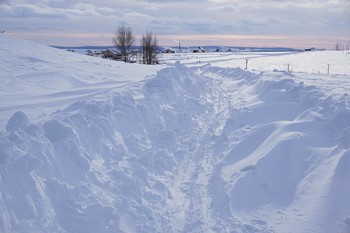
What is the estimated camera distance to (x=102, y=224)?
5.07m

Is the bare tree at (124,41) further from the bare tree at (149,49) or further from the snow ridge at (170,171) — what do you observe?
the snow ridge at (170,171)

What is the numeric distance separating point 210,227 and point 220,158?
8.95 feet

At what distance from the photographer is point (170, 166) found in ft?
23.9

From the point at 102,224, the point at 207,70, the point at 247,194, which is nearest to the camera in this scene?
the point at 102,224

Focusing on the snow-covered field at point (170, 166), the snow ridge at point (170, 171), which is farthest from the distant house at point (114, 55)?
A: the snow ridge at point (170, 171)

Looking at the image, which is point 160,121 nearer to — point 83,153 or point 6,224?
point 83,153

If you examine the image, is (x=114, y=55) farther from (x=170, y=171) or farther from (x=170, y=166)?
(x=170, y=171)

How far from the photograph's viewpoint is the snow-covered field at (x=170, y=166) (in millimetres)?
5164

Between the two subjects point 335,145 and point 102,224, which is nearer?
point 102,224

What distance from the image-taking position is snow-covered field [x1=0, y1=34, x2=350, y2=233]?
16.9 ft

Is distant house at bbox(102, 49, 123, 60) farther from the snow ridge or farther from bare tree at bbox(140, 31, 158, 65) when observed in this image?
the snow ridge

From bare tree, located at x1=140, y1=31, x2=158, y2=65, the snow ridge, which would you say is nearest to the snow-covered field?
the snow ridge

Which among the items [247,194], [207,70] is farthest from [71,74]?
[207,70]

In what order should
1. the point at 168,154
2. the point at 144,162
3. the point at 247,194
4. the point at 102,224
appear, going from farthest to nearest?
the point at 168,154 → the point at 144,162 → the point at 247,194 → the point at 102,224
